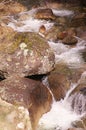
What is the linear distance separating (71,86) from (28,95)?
1.54 m

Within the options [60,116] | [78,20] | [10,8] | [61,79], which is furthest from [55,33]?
[60,116]

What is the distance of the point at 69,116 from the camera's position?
6.72 meters

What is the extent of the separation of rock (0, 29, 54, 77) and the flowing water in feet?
1.71

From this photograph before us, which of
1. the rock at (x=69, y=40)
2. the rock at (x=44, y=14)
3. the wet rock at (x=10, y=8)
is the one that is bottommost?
the wet rock at (x=10, y=8)

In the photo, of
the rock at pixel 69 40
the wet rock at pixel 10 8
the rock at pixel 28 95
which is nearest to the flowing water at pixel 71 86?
the rock at pixel 69 40

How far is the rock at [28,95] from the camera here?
19.9 ft

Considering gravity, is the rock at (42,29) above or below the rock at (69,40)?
below

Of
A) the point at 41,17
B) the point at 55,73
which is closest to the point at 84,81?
the point at 55,73

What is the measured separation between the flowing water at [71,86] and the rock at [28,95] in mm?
231

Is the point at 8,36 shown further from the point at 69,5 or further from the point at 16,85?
the point at 69,5

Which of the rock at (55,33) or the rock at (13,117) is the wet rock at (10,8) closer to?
the rock at (55,33)

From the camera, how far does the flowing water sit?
650 centimetres

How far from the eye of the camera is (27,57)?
7.30 metres

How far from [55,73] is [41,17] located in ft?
15.7
